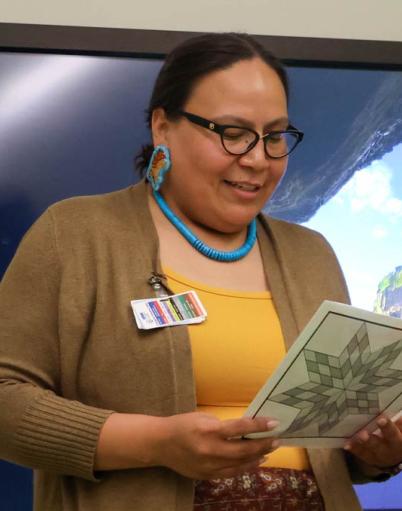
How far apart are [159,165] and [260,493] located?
57 centimetres

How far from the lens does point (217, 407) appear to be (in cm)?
132

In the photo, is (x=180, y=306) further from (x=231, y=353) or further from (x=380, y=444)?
(x=380, y=444)

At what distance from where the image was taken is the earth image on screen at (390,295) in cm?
209

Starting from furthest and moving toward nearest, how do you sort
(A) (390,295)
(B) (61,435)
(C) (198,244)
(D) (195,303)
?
(A) (390,295), (C) (198,244), (D) (195,303), (B) (61,435)

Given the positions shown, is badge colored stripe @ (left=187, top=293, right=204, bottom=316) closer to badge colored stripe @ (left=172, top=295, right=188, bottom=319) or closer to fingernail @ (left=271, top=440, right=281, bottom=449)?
badge colored stripe @ (left=172, top=295, right=188, bottom=319)

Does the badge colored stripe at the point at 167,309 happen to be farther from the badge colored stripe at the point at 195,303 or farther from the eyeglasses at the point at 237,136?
the eyeglasses at the point at 237,136

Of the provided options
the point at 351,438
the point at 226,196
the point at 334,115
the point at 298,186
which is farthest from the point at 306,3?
the point at 351,438

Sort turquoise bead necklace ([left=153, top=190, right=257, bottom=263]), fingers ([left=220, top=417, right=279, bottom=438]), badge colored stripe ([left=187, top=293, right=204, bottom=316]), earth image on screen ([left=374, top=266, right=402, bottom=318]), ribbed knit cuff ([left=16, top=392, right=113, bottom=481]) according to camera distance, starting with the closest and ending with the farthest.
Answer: fingers ([left=220, top=417, right=279, bottom=438]) → ribbed knit cuff ([left=16, top=392, right=113, bottom=481]) → badge colored stripe ([left=187, top=293, right=204, bottom=316]) → turquoise bead necklace ([left=153, top=190, right=257, bottom=263]) → earth image on screen ([left=374, top=266, right=402, bottom=318])

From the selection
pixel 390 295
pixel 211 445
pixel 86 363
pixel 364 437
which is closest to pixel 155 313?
pixel 86 363

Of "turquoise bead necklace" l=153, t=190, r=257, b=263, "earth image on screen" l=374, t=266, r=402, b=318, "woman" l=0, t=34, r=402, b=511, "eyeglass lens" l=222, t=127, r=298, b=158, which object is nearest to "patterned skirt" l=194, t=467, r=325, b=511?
"woman" l=0, t=34, r=402, b=511

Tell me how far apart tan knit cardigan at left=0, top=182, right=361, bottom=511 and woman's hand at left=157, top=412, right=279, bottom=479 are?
0.09 metres

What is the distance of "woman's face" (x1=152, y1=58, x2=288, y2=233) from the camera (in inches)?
55.2

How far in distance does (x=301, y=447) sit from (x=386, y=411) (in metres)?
0.14

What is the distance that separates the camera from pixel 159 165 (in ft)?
4.85
